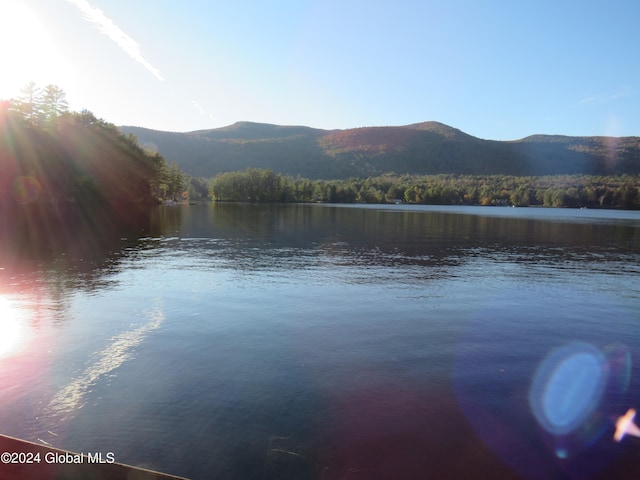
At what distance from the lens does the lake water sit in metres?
9.34

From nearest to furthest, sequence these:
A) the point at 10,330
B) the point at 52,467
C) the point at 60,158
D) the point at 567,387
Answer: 1. the point at 52,467
2. the point at 567,387
3. the point at 10,330
4. the point at 60,158

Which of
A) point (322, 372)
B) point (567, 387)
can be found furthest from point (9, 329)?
point (567, 387)

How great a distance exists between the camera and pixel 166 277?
28234 mm

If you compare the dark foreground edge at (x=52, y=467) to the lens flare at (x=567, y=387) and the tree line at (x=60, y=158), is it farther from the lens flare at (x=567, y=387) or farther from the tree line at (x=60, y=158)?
the tree line at (x=60, y=158)

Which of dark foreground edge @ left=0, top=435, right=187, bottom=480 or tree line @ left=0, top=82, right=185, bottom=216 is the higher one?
tree line @ left=0, top=82, right=185, bottom=216

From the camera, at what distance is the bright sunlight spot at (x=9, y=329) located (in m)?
14.8

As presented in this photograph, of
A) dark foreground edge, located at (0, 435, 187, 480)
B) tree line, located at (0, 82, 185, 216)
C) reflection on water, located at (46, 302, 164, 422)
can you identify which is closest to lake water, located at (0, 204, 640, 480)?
reflection on water, located at (46, 302, 164, 422)

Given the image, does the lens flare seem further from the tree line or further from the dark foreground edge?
the tree line

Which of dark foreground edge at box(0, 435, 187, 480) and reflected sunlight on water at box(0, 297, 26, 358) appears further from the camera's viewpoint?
reflected sunlight on water at box(0, 297, 26, 358)

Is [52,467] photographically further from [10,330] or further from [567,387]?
[10,330]

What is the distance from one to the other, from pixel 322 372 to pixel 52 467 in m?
9.09

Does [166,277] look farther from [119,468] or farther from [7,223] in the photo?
[7,223]

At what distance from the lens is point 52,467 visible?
4973 millimetres

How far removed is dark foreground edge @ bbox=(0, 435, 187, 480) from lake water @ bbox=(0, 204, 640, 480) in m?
3.92
